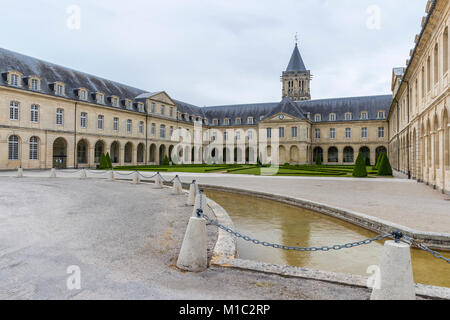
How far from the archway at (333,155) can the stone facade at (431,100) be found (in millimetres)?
28750

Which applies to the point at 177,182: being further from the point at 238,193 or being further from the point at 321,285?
the point at 321,285

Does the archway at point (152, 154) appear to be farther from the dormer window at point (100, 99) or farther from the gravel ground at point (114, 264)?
the gravel ground at point (114, 264)

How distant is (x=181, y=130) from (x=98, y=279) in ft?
147

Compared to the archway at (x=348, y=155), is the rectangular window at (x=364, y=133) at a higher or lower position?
higher

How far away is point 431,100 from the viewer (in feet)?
47.9

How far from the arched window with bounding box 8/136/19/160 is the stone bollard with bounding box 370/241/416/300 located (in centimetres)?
3106

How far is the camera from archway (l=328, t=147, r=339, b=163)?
162ft

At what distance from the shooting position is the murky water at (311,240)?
15.2ft

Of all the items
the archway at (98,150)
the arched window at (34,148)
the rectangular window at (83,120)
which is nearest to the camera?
the arched window at (34,148)

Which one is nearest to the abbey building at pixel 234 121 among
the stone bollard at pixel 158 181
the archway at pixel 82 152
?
the archway at pixel 82 152

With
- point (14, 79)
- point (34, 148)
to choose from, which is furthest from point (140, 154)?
point (14, 79)

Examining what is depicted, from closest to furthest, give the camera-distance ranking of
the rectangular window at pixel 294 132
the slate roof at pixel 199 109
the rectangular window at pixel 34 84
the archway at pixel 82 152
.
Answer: the rectangular window at pixel 34 84
the slate roof at pixel 199 109
the archway at pixel 82 152
the rectangular window at pixel 294 132

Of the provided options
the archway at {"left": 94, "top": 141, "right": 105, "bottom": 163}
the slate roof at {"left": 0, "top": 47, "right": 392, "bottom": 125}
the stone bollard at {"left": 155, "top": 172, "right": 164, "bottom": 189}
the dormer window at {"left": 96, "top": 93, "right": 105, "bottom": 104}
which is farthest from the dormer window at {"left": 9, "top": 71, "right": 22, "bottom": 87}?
the stone bollard at {"left": 155, "top": 172, "right": 164, "bottom": 189}

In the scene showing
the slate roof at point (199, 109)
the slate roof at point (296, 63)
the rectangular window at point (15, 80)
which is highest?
the slate roof at point (296, 63)
